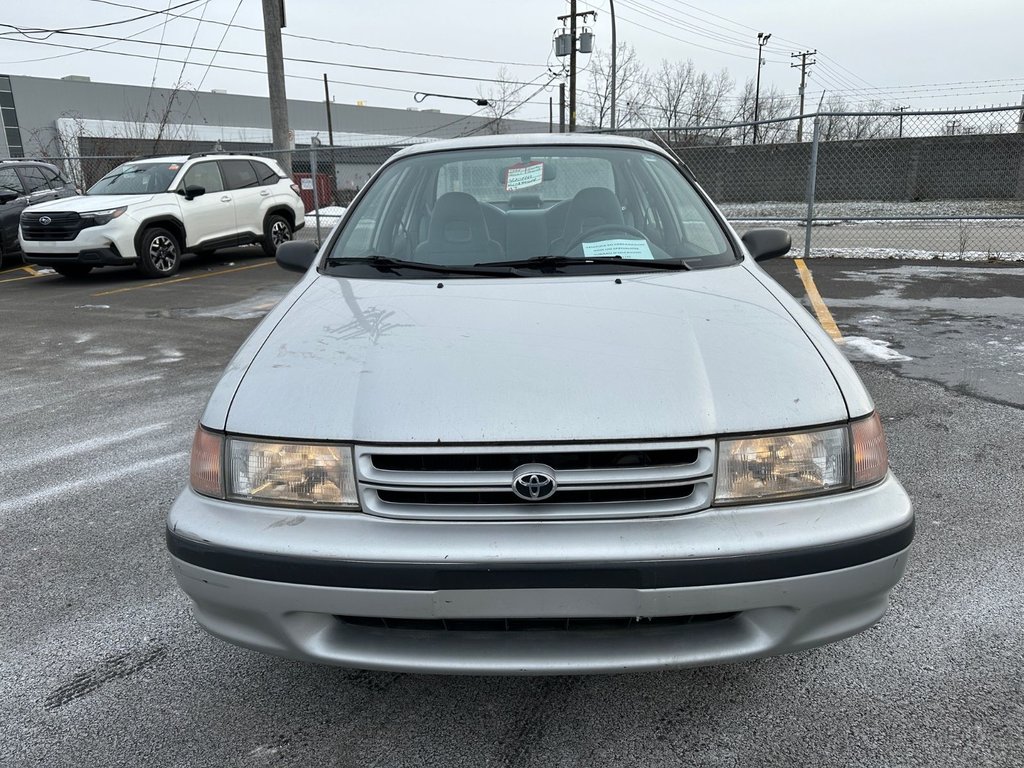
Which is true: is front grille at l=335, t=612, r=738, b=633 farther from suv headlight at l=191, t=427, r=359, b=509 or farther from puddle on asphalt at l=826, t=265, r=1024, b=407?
puddle on asphalt at l=826, t=265, r=1024, b=407

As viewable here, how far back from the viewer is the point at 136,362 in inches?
244

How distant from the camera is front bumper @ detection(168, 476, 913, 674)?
1701mm

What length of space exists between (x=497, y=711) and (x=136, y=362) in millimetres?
5203

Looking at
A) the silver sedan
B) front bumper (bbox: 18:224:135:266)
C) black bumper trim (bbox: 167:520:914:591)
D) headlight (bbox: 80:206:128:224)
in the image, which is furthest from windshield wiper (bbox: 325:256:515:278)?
headlight (bbox: 80:206:128:224)

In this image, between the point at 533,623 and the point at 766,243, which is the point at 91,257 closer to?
the point at 766,243

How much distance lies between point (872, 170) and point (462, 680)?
92.9 feet

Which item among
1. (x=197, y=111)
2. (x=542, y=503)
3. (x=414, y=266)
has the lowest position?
(x=542, y=503)

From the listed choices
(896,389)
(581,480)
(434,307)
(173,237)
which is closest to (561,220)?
(434,307)

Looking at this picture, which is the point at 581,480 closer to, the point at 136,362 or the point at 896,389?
the point at 896,389

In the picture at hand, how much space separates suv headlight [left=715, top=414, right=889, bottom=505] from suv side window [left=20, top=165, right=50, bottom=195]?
13.9 meters

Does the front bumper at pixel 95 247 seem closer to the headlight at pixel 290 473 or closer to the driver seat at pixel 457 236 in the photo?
the driver seat at pixel 457 236

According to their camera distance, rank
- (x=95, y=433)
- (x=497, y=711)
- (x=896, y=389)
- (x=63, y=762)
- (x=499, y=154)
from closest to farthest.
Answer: (x=63, y=762) → (x=497, y=711) → (x=499, y=154) → (x=95, y=433) → (x=896, y=389)

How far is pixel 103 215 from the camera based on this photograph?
33.5ft

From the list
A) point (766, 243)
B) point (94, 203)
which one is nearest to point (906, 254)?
point (766, 243)
